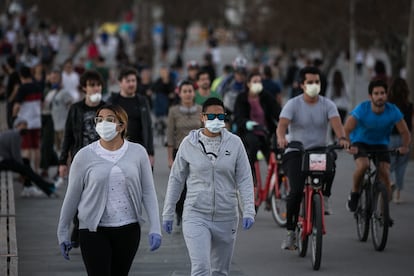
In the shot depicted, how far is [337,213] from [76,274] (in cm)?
500

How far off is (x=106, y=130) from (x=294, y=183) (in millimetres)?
3887

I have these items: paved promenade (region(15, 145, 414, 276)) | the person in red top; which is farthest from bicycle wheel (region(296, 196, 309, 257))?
the person in red top

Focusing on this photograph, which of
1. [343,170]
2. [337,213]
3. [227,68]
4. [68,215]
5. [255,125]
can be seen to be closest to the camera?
[68,215]

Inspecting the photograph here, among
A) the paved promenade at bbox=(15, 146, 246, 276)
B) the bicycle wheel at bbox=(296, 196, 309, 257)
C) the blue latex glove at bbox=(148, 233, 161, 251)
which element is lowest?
the paved promenade at bbox=(15, 146, 246, 276)

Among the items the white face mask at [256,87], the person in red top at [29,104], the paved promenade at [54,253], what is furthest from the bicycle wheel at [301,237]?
the person in red top at [29,104]

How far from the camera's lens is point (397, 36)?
3262 centimetres

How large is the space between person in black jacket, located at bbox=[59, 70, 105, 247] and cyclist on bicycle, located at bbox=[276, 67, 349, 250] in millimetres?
1715

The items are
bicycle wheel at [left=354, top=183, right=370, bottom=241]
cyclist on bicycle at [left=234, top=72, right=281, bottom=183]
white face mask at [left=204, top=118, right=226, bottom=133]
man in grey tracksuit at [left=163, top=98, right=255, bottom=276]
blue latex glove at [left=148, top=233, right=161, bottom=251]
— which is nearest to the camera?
blue latex glove at [left=148, top=233, right=161, bottom=251]

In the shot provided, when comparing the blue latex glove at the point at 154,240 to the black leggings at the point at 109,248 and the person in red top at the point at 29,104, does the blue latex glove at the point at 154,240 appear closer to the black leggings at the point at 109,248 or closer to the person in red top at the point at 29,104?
the black leggings at the point at 109,248

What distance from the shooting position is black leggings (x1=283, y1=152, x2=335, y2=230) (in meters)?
11.6

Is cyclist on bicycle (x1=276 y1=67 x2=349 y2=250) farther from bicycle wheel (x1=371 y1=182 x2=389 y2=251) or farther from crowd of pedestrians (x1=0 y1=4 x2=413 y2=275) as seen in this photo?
bicycle wheel (x1=371 y1=182 x2=389 y2=251)

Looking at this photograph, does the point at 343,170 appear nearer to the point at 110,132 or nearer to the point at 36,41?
the point at 110,132

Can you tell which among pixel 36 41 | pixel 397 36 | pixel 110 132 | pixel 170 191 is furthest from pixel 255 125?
pixel 36 41

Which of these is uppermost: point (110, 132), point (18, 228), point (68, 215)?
point (110, 132)
